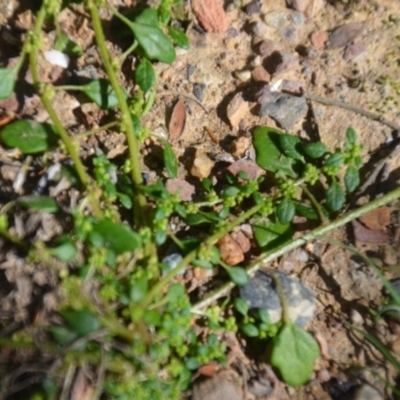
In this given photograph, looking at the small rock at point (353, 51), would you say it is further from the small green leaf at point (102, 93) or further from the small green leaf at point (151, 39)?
the small green leaf at point (102, 93)

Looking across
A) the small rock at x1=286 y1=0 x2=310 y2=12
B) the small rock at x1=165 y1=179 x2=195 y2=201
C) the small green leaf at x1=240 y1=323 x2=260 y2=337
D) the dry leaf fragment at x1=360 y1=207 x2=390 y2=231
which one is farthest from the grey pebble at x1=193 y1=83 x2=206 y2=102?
the small green leaf at x1=240 y1=323 x2=260 y2=337

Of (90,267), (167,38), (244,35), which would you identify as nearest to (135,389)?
(90,267)

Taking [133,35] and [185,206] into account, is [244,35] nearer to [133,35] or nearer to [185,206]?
[133,35]

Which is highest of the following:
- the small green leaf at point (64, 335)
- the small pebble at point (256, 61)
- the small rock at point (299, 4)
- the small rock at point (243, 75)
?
the small rock at point (299, 4)

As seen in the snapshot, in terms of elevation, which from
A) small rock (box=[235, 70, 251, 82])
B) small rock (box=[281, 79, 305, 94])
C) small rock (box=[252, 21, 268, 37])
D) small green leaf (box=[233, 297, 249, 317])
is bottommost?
small green leaf (box=[233, 297, 249, 317])

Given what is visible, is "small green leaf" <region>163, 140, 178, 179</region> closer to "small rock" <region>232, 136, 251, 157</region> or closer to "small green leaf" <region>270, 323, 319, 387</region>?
"small rock" <region>232, 136, 251, 157</region>

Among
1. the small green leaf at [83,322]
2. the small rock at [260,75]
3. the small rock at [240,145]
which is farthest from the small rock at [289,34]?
the small green leaf at [83,322]
